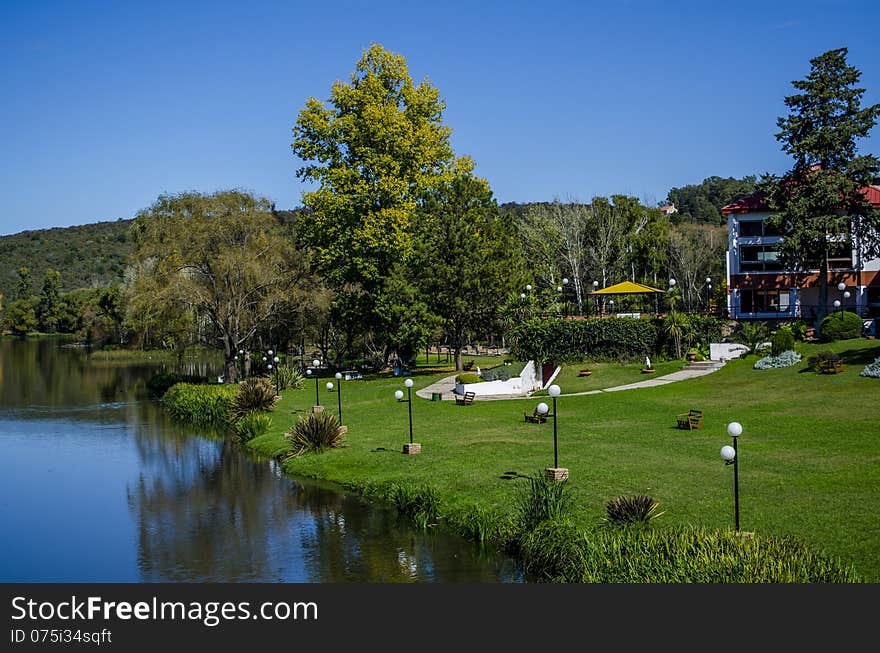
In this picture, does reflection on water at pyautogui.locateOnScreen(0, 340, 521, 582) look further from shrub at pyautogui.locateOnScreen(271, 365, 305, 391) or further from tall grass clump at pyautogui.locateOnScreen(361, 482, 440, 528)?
shrub at pyautogui.locateOnScreen(271, 365, 305, 391)

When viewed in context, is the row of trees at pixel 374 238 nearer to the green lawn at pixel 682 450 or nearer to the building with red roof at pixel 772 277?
the building with red roof at pixel 772 277

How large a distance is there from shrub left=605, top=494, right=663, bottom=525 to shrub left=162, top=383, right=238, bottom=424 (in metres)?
28.0

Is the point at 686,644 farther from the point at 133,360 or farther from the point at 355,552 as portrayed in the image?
the point at 133,360

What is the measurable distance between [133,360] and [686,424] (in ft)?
228

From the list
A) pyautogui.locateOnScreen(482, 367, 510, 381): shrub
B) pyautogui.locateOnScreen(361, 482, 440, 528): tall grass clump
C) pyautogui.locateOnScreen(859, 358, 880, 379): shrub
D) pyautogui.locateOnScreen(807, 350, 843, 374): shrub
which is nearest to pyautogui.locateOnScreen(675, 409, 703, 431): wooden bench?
pyautogui.locateOnScreen(859, 358, 880, 379): shrub

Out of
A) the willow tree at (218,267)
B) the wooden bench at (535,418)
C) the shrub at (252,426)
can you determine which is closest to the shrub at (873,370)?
the wooden bench at (535,418)

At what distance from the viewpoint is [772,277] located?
207 feet

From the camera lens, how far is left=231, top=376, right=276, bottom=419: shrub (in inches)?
1689

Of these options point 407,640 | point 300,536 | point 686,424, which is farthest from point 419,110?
point 407,640

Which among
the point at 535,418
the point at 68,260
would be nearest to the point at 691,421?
the point at 535,418

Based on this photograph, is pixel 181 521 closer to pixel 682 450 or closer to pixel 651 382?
pixel 682 450

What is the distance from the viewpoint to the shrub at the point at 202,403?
4594cm

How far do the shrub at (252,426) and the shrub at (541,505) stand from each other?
2008cm

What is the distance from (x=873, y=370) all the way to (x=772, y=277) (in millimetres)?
29070
